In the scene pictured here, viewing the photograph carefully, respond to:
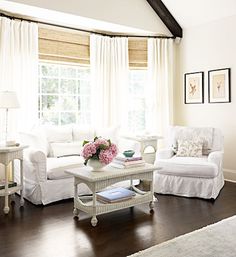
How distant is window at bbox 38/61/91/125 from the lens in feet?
18.0

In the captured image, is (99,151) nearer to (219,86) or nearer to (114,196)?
(114,196)

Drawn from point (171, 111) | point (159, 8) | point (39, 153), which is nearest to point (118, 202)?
point (39, 153)

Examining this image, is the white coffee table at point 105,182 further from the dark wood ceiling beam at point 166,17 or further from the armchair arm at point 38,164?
the dark wood ceiling beam at point 166,17

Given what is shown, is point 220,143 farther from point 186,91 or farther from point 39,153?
point 39,153

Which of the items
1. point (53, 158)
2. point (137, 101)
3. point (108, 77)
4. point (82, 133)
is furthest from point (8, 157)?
point (137, 101)

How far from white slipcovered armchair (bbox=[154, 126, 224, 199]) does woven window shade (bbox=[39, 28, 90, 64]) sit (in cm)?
227

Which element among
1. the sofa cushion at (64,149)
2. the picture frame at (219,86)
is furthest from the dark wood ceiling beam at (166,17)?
the sofa cushion at (64,149)

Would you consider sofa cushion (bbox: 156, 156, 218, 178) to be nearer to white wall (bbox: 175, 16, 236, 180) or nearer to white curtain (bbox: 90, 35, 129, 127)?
white wall (bbox: 175, 16, 236, 180)

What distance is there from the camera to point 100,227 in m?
3.22

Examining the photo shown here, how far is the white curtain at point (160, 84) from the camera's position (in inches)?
237

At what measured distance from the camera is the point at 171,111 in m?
6.16

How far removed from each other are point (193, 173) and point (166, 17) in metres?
3.05

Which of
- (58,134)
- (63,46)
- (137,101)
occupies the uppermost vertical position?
(63,46)

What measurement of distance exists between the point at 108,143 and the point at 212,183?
163 centimetres
